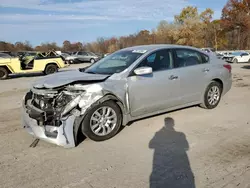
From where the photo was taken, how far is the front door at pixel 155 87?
4477 millimetres

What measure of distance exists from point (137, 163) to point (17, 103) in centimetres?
531

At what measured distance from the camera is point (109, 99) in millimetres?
4148

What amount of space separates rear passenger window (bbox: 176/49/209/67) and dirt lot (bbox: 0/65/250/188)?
1.23 m

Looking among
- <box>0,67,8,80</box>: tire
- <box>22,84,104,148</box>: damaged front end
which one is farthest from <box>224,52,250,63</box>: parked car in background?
<box>22,84,104,148</box>: damaged front end

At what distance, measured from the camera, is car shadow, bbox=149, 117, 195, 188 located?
9.55ft

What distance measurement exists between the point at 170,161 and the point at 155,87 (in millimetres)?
1674

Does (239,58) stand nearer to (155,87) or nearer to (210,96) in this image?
(210,96)

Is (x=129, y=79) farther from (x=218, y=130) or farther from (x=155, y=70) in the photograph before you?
(x=218, y=130)

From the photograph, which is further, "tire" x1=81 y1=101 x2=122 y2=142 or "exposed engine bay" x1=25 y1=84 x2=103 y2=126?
"tire" x1=81 y1=101 x2=122 y2=142

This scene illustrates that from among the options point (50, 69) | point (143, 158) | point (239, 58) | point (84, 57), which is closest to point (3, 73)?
point (50, 69)

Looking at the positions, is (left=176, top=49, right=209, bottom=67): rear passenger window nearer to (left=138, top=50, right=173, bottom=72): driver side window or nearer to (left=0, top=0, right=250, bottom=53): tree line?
(left=138, top=50, right=173, bottom=72): driver side window

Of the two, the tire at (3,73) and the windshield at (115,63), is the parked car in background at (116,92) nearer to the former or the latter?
the windshield at (115,63)

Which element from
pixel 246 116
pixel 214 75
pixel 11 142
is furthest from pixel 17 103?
pixel 246 116

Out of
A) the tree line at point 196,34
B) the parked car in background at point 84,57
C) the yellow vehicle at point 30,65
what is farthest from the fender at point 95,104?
the tree line at point 196,34
